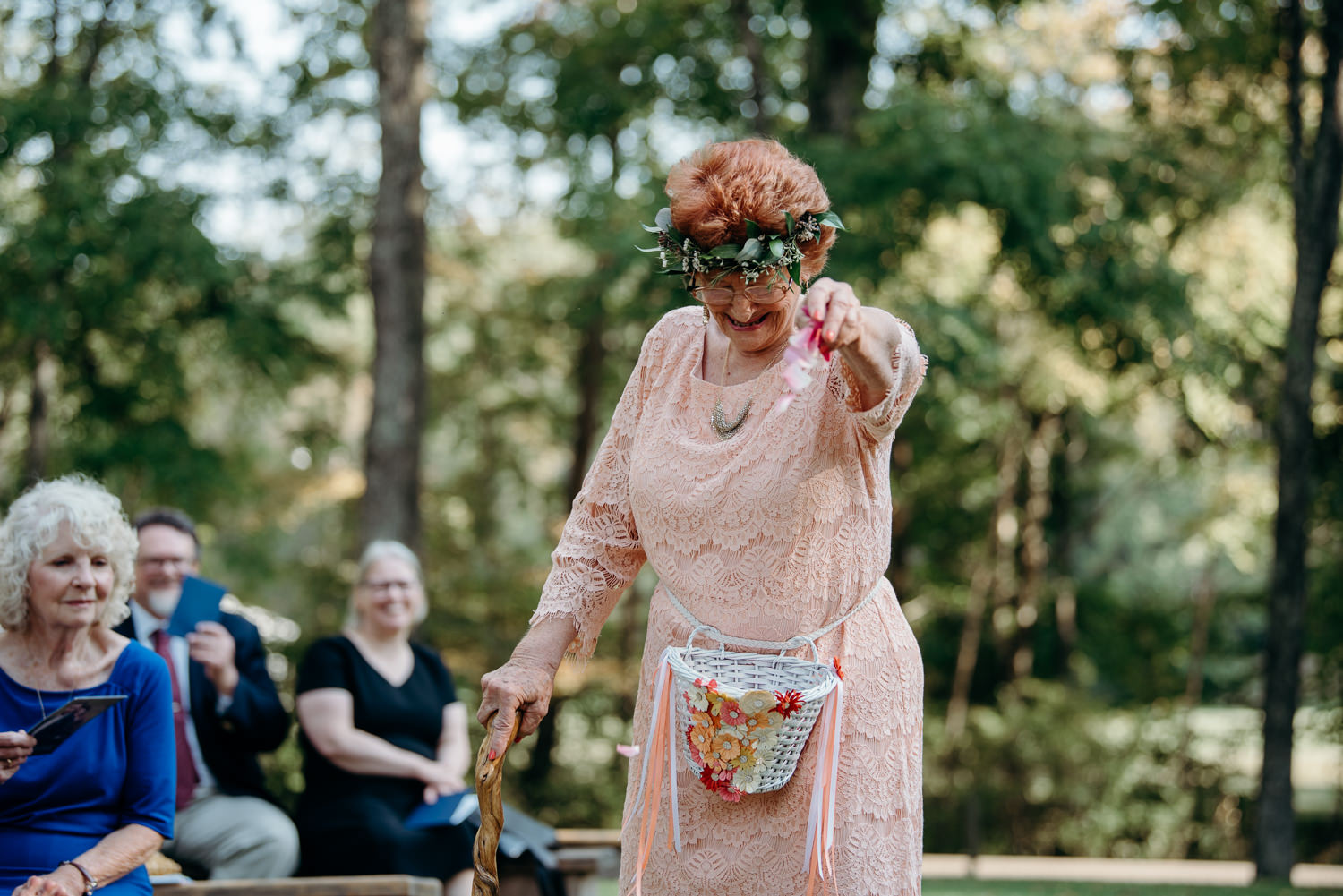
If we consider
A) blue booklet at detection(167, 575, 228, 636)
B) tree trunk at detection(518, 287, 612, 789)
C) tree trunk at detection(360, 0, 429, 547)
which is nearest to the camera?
blue booklet at detection(167, 575, 228, 636)

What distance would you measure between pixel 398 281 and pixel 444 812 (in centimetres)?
583

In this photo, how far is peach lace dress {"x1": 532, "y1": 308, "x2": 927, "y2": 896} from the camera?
213cm

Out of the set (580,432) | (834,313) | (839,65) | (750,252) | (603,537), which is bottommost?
(603,537)

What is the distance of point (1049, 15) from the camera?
1450 cm

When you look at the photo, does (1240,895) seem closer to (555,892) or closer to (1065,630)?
(555,892)

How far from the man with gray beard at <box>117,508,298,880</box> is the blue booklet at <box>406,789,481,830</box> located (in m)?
0.41

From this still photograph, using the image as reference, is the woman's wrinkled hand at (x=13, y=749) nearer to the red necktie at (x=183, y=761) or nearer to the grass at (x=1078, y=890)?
the red necktie at (x=183, y=761)

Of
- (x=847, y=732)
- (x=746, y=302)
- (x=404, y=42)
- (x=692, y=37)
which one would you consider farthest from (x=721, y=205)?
(x=692, y=37)

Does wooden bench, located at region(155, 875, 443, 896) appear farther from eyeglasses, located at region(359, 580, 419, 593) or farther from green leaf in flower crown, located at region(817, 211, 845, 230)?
green leaf in flower crown, located at region(817, 211, 845, 230)

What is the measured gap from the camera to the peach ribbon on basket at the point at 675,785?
6.83 ft

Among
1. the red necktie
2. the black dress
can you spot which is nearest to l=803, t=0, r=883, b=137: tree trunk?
the black dress

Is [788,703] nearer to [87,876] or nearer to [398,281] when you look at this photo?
[87,876]

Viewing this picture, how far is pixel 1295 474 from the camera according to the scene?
30.0 feet

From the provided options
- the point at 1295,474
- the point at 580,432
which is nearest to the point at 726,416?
the point at 1295,474
